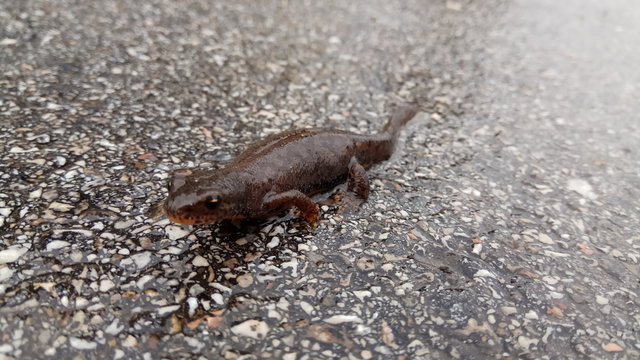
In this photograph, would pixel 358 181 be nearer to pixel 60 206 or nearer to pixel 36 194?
pixel 60 206

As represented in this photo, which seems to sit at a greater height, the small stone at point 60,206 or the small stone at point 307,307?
the small stone at point 60,206

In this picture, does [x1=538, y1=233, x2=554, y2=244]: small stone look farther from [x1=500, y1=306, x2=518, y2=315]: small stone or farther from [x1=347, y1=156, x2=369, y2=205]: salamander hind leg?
[x1=347, y1=156, x2=369, y2=205]: salamander hind leg

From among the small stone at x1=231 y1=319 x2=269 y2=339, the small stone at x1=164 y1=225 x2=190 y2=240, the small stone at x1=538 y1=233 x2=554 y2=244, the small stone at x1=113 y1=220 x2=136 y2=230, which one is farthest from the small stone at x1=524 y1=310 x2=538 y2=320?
the small stone at x1=113 y1=220 x2=136 y2=230

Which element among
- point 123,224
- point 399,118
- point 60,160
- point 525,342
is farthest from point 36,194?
point 525,342

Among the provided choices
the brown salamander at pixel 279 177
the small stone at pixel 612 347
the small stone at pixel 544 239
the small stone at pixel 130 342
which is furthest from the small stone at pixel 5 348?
the small stone at pixel 544 239

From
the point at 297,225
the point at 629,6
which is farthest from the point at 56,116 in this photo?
the point at 629,6

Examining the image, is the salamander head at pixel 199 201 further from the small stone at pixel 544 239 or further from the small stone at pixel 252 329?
the small stone at pixel 544 239

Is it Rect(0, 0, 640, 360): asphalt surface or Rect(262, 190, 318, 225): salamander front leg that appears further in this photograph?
Rect(262, 190, 318, 225): salamander front leg
